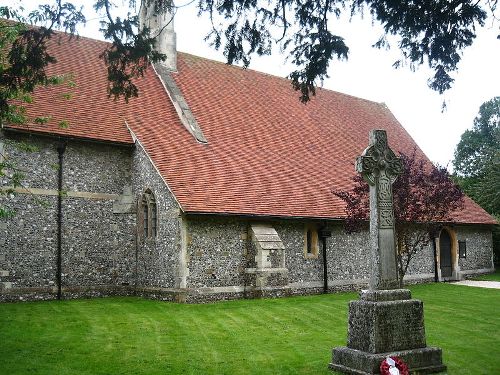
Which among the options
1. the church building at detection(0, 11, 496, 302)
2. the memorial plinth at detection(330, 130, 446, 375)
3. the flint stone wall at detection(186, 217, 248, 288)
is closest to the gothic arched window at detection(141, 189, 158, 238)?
the church building at detection(0, 11, 496, 302)

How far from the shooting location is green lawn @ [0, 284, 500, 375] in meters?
8.12

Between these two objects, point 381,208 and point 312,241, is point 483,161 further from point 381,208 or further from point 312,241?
point 381,208

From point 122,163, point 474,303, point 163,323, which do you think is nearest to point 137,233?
point 122,163

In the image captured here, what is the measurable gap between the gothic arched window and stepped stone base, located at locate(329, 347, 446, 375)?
10.3m

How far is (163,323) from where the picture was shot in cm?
1185

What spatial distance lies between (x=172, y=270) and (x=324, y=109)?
43.1ft

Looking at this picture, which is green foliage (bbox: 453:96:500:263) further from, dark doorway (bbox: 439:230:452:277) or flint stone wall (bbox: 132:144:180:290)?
flint stone wall (bbox: 132:144:180:290)

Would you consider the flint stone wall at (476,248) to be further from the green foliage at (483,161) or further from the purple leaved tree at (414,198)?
the purple leaved tree at (414,198)

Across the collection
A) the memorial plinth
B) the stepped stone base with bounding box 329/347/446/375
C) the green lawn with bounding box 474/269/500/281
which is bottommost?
the green lawn with bounding box 474/269/500/281

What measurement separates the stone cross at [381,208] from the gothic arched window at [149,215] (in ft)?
32.2

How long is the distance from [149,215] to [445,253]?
46.9 ft

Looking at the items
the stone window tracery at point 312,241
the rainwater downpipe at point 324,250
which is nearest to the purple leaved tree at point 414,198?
the rainwater downpipe at point 324,250

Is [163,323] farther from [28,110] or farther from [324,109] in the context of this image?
[324,109]

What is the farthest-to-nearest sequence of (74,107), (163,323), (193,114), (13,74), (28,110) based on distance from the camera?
1. (193,114)
2. (74,107)
3. (28,110)
4. (163,323)
5. (13,74)
